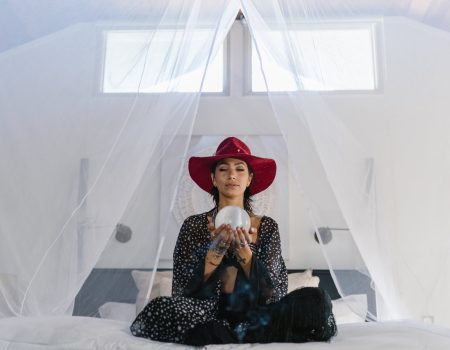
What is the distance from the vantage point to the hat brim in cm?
208

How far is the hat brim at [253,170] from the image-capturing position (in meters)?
2.08

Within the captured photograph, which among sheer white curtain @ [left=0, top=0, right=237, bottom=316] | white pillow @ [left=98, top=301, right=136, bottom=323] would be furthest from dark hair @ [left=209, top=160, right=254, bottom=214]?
white pillow @ [left=98, top=301, right=136, bottom=323]

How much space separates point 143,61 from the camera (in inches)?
72.9

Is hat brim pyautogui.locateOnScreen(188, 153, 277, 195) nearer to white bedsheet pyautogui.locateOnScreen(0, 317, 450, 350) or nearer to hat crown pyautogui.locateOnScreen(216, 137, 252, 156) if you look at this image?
hat crown pyautogui.locateOnScreen(216, 137, 252, 156)

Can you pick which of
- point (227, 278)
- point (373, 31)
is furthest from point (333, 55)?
point (227, 278)

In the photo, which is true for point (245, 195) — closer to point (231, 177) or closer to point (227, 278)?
point (231, 177)

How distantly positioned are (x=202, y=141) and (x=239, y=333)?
1459mm

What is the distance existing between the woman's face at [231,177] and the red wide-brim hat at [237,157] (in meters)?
0.02

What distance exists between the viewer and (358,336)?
1.47 meters

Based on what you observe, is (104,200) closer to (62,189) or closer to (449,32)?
(62,189)

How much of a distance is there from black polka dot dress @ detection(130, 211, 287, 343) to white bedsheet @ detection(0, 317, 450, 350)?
0.05 meters

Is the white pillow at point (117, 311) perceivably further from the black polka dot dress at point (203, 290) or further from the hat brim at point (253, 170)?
the hat brim at point (253, 170)

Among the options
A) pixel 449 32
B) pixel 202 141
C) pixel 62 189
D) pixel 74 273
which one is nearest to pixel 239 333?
pixel 74 273

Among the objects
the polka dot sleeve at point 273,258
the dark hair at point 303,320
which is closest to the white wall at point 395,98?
the polka dot sleeve at point 273,258
